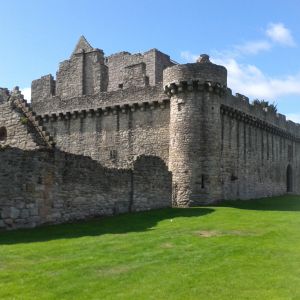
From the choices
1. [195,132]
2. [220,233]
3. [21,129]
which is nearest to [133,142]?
[195,132]

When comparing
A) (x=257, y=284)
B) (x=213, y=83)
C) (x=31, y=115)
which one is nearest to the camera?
(x=257, y=284)

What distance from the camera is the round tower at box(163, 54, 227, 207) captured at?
2867 centimetres

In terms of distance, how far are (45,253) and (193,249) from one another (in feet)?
13.2

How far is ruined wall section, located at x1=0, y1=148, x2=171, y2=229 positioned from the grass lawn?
88cm

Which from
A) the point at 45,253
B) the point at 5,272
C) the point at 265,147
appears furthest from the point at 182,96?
the point at 5,272

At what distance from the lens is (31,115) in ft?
78.0

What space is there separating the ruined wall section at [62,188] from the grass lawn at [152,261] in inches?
34.7

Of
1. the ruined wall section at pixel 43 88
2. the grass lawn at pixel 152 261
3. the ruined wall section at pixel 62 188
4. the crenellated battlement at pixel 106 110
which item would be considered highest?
the ruined wall section at pixel 43 88

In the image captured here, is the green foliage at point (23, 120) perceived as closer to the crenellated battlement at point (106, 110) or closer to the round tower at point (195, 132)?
the round tower at point (195, 132)

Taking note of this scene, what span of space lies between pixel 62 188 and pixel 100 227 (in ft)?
7.67

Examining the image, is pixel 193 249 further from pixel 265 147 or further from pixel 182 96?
pixel 265 147

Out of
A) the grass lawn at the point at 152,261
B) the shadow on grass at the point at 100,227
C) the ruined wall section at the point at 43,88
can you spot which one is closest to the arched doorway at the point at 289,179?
the ruined wall section at the point at 43,88

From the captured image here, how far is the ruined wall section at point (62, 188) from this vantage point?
58.6 feet

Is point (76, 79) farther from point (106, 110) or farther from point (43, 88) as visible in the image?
point (106, 110)
